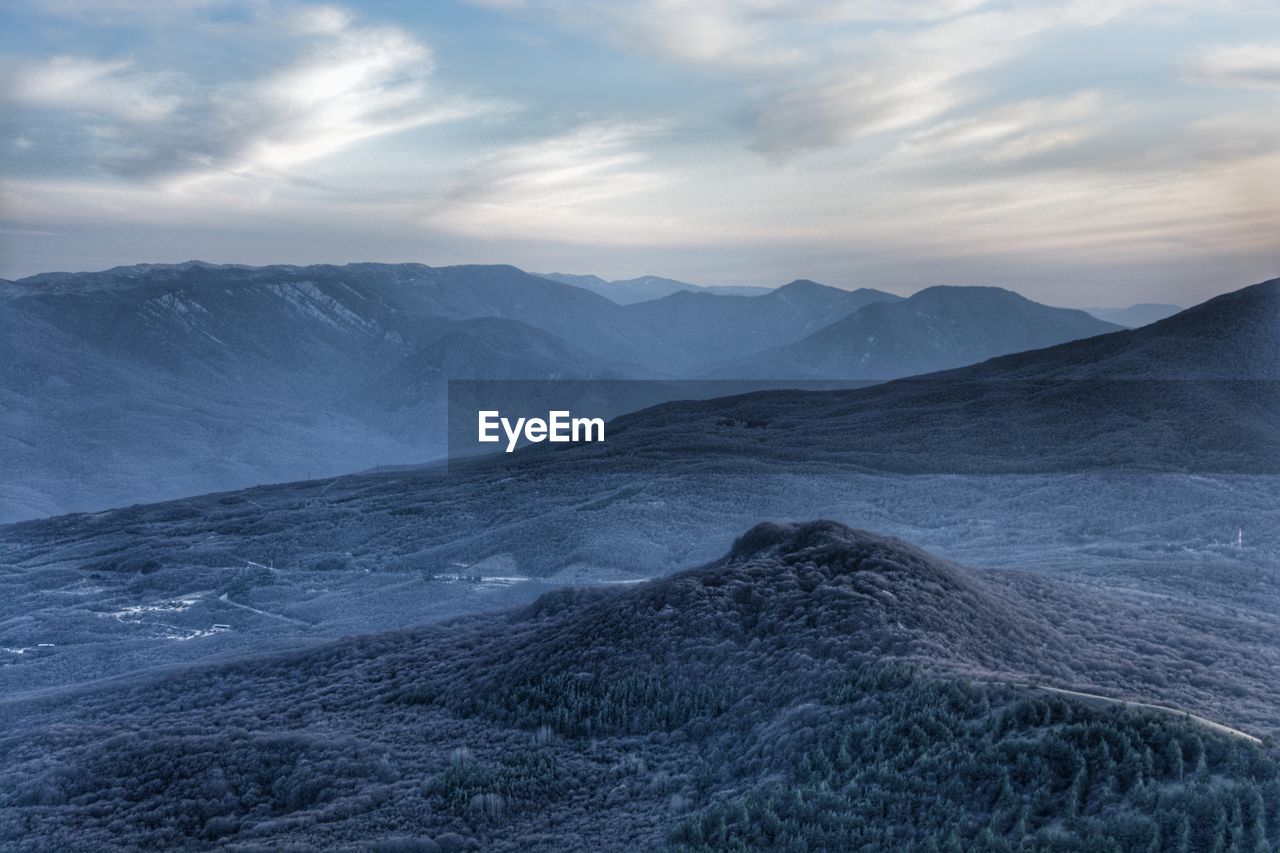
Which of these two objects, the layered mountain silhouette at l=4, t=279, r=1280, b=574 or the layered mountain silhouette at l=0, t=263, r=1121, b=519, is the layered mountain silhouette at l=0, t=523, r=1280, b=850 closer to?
the layered mountain silhouette at l=4, t=279, r=1280, b=574

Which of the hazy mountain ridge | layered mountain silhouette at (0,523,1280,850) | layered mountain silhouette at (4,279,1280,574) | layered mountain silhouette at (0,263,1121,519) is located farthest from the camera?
layered mountain silhouette at (0,263,1121,519)

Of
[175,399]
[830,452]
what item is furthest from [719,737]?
[175,399]

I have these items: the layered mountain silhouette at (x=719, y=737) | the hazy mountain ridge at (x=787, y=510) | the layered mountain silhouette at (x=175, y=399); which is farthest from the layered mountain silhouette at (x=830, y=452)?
the layered mountain silhouette at (x=175, y=399)

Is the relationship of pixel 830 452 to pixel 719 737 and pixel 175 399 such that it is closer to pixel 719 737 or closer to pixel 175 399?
pixel 719 737

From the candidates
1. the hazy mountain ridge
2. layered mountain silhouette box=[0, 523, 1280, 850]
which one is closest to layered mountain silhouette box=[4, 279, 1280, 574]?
the hazy mountain ridge

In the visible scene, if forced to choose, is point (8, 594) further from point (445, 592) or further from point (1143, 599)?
point (1143, 599)

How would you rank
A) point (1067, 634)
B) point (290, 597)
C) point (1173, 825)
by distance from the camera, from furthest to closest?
1. point (290, 597)
2. point (1067, 634)
3. point (1173, 825)

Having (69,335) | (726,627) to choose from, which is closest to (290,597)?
(726,627)

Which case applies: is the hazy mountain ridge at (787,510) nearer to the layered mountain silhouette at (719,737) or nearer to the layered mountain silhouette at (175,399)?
the layered mountain silhouette at (719,737)
